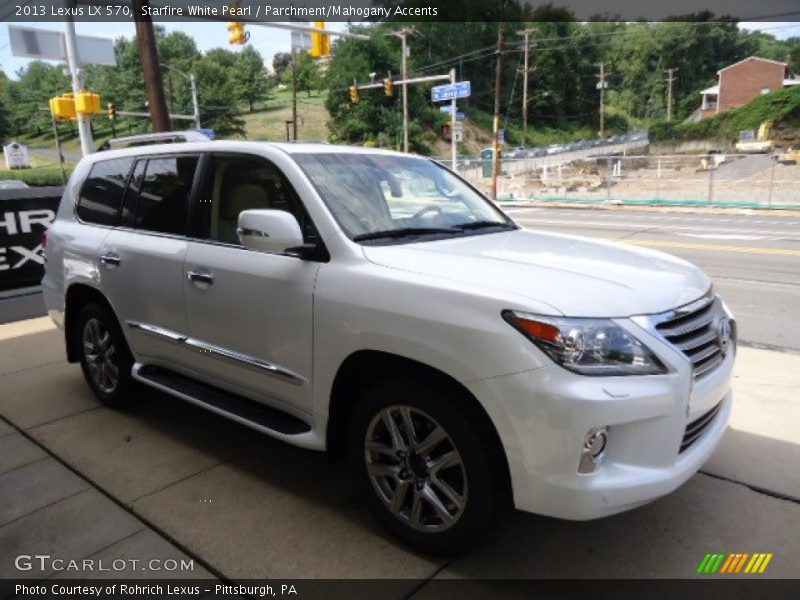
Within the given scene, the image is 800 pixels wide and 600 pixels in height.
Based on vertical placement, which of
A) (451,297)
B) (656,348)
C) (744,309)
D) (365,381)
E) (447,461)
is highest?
(451,297)

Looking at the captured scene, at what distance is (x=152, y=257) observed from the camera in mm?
3881

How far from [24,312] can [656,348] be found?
7737mm

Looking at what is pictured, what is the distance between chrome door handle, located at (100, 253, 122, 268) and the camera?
164 inches

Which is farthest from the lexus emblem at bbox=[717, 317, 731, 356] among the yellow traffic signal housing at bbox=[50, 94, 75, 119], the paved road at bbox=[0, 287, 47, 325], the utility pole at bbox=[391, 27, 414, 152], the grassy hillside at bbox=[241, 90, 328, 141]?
the grassy hillside at bbox=[241, 90, 328, 141]

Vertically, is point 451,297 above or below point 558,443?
above

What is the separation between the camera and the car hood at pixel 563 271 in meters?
2.45

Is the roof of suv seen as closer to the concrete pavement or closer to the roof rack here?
the roof rack

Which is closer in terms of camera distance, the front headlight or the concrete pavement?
the front headlight

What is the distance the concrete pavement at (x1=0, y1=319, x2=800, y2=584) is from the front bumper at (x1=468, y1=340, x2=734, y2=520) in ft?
1.79

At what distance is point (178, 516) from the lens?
3.18m

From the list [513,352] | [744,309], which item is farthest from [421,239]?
[744,309]

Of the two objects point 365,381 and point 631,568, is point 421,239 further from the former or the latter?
point 631,568

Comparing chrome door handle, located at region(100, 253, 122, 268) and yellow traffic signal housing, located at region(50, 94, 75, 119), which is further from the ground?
yellow traffic signal housing, located at region(50, 94, 75, 119)

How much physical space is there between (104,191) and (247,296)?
6.56 ft
